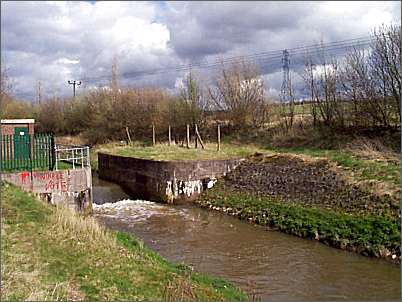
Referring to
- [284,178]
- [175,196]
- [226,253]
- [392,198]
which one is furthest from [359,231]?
[175,196]

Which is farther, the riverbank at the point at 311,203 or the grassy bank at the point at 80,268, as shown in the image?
the riverbank at the point at 311,203

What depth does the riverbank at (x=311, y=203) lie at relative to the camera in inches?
565

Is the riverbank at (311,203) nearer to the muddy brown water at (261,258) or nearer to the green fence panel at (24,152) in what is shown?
the muddy brown water at (261,258)

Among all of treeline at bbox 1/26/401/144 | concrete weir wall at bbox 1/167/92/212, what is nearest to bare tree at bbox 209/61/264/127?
treeline at bbox 1/26/401/144

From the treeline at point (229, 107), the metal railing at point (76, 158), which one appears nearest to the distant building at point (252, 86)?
the treeline at point (229, 107)

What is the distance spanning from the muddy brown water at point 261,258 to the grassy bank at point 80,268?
1804 millimetres

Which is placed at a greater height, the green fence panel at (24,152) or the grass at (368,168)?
the green fence panel at (24,152)

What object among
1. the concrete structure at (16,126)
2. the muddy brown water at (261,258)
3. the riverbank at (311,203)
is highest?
the concrete structure at (16,126)

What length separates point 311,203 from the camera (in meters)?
18.5

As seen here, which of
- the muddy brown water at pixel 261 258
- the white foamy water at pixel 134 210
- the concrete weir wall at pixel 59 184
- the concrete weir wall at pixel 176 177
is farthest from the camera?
the concrete weir wall at pixel 176 177

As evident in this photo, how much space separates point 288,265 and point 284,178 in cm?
983

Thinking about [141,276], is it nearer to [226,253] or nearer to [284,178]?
[226,253]

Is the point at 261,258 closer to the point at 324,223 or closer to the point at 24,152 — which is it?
the point at 324,223

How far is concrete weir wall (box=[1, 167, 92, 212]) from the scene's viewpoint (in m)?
16.4
